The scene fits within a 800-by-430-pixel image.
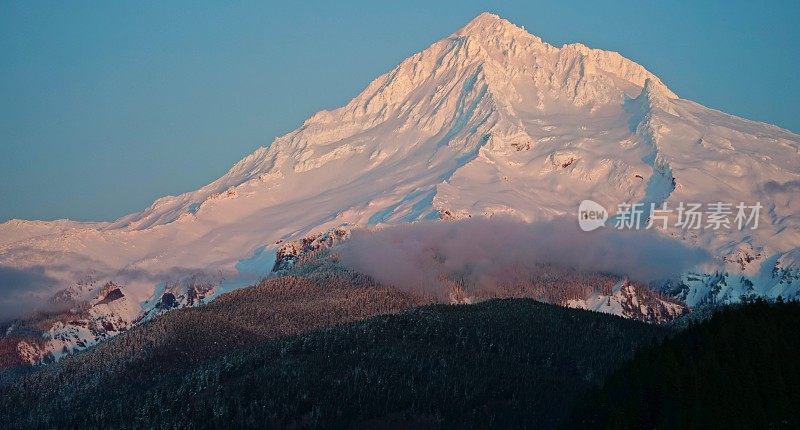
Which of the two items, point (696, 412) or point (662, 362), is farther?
point (662, 362)

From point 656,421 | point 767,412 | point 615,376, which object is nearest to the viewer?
point 767,412

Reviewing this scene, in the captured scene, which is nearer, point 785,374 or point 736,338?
point 785,374

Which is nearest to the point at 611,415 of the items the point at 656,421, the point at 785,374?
the point at 656,421

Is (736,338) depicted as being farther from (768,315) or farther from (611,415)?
(611,415)

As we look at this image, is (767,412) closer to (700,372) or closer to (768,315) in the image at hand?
(700,372)

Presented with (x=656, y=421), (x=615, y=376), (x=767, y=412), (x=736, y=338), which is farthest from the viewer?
(x=615, y=376)

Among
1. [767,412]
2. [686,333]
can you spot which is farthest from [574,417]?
[767,412]

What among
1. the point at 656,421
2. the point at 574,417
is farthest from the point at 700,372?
the point at 574,417

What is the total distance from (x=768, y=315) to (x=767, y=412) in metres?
31.3

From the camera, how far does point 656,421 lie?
158 meters

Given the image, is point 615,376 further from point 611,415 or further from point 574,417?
point 611,415

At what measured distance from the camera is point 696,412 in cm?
15188

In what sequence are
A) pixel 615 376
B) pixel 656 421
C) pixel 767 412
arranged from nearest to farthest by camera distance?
pixel 767 412
pixel 656 421
pixel 615 376

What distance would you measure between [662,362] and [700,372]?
971 cm
